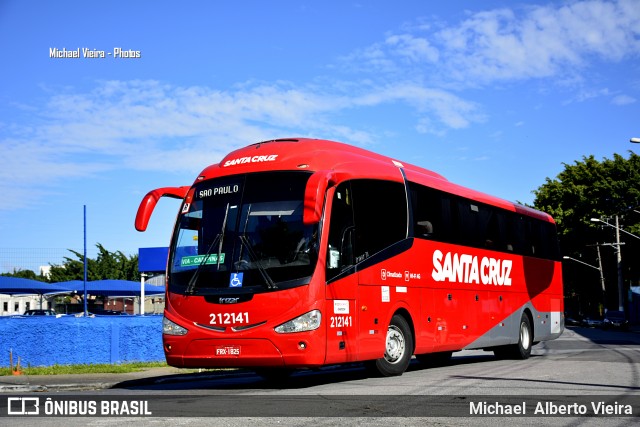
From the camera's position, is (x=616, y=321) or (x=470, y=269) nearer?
(x=470, y=269)

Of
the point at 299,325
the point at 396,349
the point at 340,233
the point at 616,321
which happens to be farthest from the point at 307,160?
the point at 616,321

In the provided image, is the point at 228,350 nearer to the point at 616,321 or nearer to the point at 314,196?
the point at 314,196

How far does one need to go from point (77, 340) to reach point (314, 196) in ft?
43.3

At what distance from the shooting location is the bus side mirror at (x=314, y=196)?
11016mm

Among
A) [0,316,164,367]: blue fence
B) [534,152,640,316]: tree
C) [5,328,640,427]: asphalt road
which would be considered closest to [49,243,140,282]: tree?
[534,152,640,316]: tree

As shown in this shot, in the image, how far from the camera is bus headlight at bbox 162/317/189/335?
497 inches

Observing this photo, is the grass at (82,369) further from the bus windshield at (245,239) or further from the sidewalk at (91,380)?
the bus windshield at (245,239)

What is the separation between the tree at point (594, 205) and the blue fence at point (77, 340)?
4482cm

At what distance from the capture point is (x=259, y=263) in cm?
1212

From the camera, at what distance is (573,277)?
69875 millimetres

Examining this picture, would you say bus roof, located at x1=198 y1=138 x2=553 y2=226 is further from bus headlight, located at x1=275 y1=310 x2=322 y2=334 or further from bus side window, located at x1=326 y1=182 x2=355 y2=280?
bus headlight, located at x1=275 y1=310 x2=322 y2=334

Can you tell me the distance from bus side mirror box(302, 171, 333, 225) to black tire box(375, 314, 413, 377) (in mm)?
3209

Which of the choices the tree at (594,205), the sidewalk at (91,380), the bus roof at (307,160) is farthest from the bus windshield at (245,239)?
the tree at (594,205)

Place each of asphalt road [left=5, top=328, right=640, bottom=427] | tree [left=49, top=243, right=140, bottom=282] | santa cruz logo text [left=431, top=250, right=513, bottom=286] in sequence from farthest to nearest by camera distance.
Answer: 1. tree [left=49, top=243, right=140, bottom=282]
2. santa cruz logo text [left=431, top=250, right=513, bottom=286]
3. asphalt road [left=5, top=328, right=640, bottom=427]
